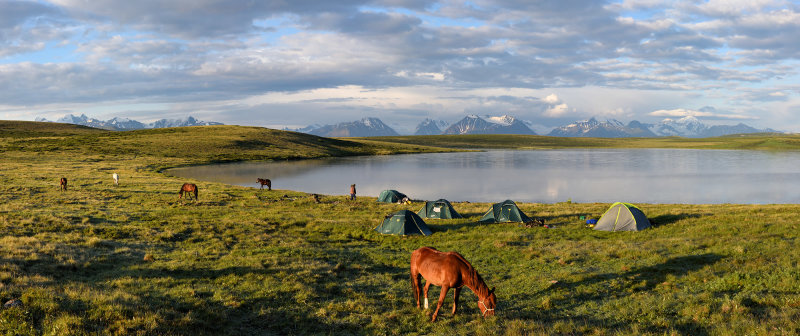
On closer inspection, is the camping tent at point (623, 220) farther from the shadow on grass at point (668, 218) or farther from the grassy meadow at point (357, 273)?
the shadow on grass at point (668, 218)

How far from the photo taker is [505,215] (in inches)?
1173

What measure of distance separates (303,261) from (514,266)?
9054 mm

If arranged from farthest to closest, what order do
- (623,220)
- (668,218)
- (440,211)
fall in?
(440,211), (668,218), (623,220)

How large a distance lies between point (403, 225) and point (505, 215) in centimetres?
849

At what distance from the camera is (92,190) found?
42.7 meters

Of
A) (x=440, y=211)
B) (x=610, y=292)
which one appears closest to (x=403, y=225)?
(x=440, y=211)

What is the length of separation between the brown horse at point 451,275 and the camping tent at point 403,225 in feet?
42.6

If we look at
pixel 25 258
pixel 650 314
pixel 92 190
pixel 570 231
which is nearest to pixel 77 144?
pixel 92 190

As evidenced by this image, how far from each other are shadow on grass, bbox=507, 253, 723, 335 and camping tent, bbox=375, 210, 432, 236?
38.8 ft

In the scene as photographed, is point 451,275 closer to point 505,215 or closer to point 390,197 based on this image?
point 505,215

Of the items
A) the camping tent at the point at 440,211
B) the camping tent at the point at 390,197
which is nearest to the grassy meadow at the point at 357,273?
the camping tent at the point at 440,211

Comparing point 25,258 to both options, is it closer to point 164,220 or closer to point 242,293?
point 242,293

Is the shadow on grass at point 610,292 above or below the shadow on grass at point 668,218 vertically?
above

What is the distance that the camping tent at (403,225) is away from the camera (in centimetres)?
2544
